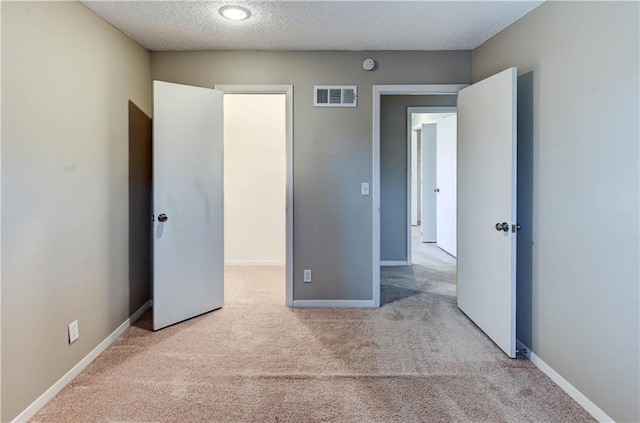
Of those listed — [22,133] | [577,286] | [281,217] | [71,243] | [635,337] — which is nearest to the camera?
[635,337]

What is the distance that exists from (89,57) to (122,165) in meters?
0.77

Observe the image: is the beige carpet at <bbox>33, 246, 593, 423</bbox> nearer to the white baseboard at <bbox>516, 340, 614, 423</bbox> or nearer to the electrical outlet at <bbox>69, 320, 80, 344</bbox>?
the white baseboard at <bbox>516, 340, 614, 423</bbox>

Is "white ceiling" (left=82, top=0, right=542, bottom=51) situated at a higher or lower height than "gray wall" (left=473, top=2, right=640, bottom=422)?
higher

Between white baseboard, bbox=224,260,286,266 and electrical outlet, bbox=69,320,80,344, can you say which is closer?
electrical outlet, bbox=69,320,80,344

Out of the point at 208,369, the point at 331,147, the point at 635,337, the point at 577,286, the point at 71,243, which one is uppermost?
the point at 331,147

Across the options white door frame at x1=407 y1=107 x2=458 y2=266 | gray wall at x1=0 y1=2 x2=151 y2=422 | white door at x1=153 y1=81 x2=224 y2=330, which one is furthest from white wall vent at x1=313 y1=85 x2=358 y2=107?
white door frame at x1=407 y1=107 x2=458 y2=266

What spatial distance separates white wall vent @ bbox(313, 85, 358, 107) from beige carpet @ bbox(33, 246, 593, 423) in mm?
1898

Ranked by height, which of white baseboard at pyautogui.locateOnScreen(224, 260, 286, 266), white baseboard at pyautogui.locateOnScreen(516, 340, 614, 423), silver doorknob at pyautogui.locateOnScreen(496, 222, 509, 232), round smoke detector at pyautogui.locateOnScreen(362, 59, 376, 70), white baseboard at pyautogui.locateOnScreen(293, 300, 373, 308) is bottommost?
white baseboard at pyautogui.locateOnScreen(516, 340, 614, 423)

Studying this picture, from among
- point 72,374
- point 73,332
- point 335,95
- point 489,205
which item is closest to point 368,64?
point 335,95

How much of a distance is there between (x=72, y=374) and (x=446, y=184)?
5.39m

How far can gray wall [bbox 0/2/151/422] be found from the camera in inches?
67.7

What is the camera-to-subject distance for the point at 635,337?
5.36ft

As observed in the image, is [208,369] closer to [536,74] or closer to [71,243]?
[71,243]

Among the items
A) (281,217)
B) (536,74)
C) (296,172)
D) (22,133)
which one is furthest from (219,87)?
(536,74)
